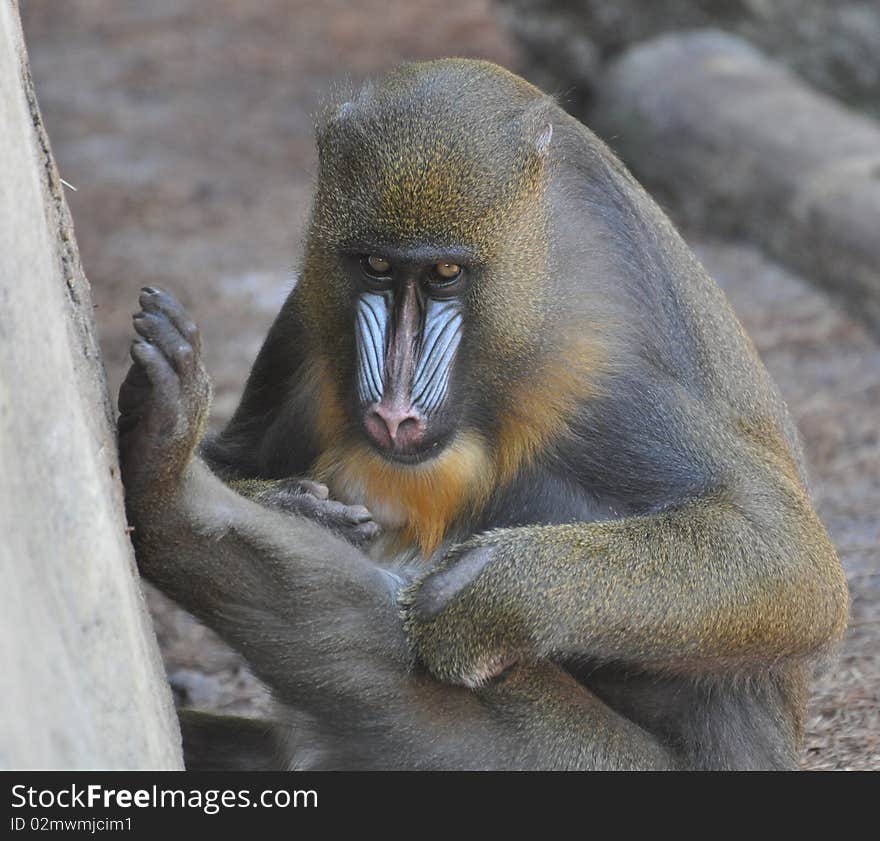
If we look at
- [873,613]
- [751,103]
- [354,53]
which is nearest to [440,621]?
[873,613]

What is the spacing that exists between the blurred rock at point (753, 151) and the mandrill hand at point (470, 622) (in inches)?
189

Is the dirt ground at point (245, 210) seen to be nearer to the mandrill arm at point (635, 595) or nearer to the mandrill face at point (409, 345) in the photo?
the mandrill face at point (409, 345)

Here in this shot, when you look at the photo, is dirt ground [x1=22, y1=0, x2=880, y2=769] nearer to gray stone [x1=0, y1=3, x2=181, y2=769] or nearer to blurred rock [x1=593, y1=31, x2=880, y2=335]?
blurred rock [x1=593, y1=31, x2=880, y2=335]

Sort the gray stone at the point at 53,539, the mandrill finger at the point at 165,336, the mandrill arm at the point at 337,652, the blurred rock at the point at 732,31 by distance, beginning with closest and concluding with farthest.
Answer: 1. the gray stone at the point at 53,539
2. the mandrill finger at the point at 165,336
3. the mandrill arm at the point at 337,652
4. the blurred rock at the point at 732,31

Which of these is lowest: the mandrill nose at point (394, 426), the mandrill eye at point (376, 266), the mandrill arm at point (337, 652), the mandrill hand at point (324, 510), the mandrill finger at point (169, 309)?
the mandrill arm at point (337, 652)

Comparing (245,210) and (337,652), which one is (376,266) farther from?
(245,210)

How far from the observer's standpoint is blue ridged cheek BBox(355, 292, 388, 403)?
3.31m

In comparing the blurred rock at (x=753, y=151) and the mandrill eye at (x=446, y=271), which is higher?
the blurred rock at (x=753, y=151)

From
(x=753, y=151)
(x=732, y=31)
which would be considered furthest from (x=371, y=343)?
(x=732, y=31)

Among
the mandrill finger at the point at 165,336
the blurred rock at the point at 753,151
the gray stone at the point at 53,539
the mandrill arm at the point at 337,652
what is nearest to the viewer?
the gray stone at the point at 53,539

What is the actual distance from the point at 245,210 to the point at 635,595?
23.4 ft

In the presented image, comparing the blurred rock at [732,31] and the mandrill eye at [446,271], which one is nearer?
the mandrill eye at [446,271]

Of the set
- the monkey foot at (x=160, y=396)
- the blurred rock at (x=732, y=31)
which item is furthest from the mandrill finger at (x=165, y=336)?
the blurred rock at (x=732, y=31)

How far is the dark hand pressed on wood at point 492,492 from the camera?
329 centimetres
